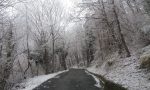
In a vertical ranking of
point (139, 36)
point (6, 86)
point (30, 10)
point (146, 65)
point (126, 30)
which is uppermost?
point (30, 10)

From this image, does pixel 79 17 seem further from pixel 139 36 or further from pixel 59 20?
pixel 59 20

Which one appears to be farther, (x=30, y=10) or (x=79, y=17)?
(x=30, y=10)

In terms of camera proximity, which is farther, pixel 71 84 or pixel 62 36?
pixel 62 36

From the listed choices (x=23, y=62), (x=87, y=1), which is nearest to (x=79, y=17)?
(x=87, y=1)

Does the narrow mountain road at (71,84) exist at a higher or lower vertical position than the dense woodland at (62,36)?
lower

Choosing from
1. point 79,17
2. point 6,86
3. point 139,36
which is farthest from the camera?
point 79,17

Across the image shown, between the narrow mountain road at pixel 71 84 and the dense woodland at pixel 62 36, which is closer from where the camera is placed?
the narrow mountain road at pixel 71 84

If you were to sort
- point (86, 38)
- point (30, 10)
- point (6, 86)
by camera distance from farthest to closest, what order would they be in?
point (86, 38) → point (30, 10) → point (6, 86)

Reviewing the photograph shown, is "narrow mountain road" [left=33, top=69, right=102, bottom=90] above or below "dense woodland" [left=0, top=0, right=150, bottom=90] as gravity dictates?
below

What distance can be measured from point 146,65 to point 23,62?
2402 centimetres

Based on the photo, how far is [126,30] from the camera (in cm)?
2409

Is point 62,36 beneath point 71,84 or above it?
above

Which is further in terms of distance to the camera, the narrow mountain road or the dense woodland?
the dense woodland

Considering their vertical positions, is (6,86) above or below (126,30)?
below
